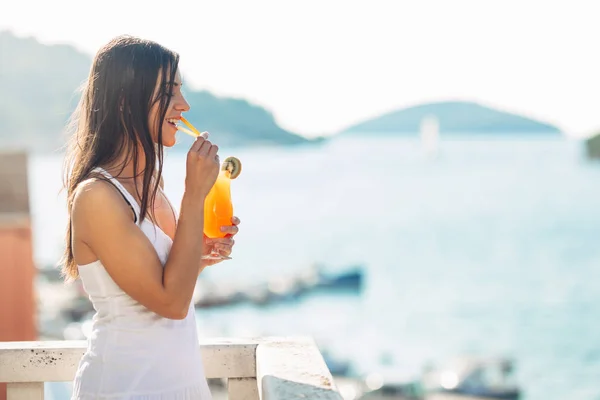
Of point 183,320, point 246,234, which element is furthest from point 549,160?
point 183,320

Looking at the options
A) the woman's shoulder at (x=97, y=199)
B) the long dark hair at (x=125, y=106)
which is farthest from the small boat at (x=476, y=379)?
the woman's shoulder at (x=97, y=199)

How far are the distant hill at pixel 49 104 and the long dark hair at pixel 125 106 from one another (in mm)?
83216

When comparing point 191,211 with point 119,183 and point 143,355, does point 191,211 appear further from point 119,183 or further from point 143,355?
point 143,355

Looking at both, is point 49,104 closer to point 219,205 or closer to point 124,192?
point 219,205

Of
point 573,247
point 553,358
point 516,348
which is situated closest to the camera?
point 553,358

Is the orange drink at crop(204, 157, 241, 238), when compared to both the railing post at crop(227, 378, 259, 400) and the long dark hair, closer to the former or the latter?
the long dark hair

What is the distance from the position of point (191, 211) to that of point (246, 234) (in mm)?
78018

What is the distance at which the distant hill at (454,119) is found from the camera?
4887 inches

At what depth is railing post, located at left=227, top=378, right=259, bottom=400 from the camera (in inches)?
100

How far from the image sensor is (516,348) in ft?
124

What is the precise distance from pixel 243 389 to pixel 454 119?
457 feet

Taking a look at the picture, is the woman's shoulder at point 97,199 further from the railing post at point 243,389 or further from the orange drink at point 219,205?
the railing post at point 243,389

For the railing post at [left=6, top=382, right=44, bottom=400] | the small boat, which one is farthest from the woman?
the small boat

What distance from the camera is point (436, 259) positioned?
61.2 meters
